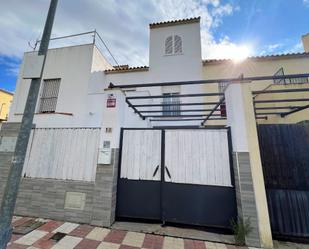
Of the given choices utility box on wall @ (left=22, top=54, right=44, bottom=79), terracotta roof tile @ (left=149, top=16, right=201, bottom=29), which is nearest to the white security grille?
terracotta roof tile @ (left=149, top=16, right=201, bottom=29)

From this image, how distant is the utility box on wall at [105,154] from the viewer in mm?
3668

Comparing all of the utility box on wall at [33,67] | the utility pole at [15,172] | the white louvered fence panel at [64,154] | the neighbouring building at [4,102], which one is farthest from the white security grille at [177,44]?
the neighbouring building at [4,102]

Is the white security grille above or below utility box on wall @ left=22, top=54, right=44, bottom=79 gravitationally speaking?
above

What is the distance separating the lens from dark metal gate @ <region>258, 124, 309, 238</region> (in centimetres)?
311

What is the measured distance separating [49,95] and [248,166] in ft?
35.2

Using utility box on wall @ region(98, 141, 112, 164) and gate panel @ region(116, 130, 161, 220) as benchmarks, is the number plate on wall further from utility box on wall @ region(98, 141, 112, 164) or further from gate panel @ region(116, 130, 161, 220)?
gate panel @ region(116, 130, 161, 220)

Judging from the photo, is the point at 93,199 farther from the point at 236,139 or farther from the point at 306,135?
the point at 306,135

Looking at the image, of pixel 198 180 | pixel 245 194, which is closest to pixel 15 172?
pixel 198 180

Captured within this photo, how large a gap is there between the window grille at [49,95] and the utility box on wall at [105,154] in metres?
7.40

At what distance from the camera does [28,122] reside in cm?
220

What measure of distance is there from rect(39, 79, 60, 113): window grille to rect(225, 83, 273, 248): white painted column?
31.7 feet

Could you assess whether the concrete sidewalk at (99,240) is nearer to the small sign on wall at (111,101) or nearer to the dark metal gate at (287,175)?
the dark metal gate at (287,175)

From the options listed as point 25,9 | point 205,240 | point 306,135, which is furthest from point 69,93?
point 306,135

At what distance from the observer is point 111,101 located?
156 inches
